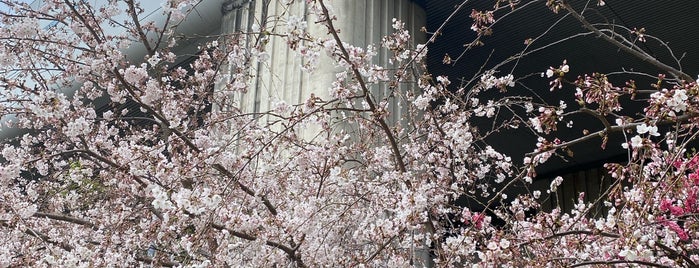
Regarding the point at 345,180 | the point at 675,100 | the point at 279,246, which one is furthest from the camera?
the point at 345,180

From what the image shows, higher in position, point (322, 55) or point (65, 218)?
point (322, 55)

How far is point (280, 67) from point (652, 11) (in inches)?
137

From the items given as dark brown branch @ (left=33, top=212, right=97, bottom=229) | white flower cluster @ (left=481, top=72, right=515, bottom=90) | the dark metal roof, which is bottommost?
dark brown branch @ (left=33, top=212, right=97, bottom=229)

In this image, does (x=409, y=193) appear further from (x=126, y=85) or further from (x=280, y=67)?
(x=280, y=67)

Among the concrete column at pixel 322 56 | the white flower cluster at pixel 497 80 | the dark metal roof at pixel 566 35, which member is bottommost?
the white flower cluster at pixel 497 80

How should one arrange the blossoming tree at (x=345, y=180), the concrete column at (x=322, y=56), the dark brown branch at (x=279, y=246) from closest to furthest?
the blossoming tree at (x=345, y=180) → the dark brown branch at (x=279, y=246) → the concrete column at (x=322, y=56)

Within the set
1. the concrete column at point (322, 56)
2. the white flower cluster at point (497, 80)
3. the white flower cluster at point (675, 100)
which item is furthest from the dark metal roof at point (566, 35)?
the white flower cluster at point (675, 100)

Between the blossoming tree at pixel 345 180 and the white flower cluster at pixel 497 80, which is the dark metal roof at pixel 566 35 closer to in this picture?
the white flower cluster at pixel 497 80

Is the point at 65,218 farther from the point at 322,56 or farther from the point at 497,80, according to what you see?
the point at 497,80

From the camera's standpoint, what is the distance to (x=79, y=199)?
5461mm

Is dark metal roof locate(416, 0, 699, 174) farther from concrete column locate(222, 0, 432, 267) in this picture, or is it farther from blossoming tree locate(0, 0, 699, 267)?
blossoming tree locate(0, 0, 699, 267)

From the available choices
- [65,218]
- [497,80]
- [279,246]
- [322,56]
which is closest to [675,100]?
[497,80]

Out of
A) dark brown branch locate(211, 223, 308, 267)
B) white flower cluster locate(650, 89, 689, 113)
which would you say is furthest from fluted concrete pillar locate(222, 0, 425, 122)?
white flower cluster locate(650, 89, 689, 113)

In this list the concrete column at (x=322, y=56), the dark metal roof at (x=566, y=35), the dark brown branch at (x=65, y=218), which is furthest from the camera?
the dark metal roof at (x=566, y=35)
